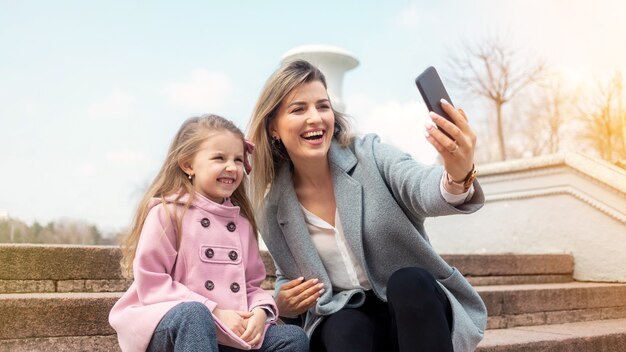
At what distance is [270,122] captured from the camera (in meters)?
2.29

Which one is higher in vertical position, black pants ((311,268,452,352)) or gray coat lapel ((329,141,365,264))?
gray coat lapel ((329,141,365,264))

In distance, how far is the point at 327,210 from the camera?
2.28 meters

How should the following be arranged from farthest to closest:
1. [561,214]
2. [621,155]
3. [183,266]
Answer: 1. [621,155]
2. [561,214]
3. [183,266]

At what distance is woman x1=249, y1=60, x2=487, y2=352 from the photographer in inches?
78.2

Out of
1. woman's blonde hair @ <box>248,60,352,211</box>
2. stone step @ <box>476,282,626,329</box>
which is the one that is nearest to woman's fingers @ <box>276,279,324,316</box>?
woman's blonde hair @ <box>248,60,352,211</box>

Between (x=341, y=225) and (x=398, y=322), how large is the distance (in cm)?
46

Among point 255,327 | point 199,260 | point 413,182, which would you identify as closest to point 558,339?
point 413,182

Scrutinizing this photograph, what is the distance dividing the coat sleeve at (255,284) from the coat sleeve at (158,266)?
194 millimetres

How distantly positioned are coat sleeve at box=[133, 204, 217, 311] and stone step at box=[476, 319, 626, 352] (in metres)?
1.63

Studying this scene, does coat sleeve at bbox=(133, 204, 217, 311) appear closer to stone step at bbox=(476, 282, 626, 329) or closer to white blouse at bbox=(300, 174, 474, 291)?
white blouse at bbox=(300, 174, 474, 291)

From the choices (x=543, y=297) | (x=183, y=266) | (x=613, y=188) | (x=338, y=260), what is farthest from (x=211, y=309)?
(x=613, y=188)

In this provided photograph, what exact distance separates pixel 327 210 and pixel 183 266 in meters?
0.63

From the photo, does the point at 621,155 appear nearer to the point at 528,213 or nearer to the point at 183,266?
the point at 528,213

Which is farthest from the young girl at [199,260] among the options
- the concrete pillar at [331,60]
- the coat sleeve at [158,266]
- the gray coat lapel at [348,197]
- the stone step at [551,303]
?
the concrete pillar at [331,60]
